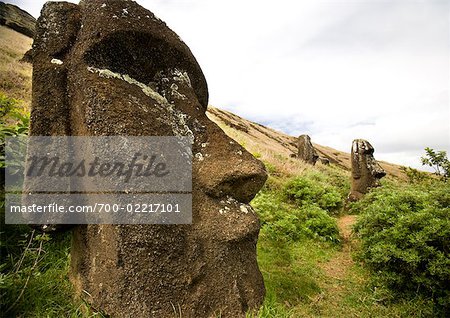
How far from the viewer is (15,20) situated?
39344mm

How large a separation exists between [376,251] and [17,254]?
16.1 ft

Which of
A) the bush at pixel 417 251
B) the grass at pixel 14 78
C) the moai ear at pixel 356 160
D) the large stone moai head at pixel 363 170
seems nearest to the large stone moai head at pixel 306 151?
the moai ear at pixel 356 160

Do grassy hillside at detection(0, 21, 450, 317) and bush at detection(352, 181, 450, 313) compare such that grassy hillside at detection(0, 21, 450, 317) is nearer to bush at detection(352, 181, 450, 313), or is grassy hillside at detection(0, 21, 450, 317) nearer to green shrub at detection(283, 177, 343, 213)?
bush at detection(352, 181, 450, 313)

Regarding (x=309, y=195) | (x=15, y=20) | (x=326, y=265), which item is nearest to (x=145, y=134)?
(x=326, y=265)

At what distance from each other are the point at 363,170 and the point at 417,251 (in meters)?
9.22

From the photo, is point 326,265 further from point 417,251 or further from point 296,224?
point 417,251

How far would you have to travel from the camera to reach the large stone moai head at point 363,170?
13.1 metres

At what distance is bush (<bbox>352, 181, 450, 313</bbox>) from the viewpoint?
439 cm

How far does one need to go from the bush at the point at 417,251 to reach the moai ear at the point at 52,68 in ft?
15.1

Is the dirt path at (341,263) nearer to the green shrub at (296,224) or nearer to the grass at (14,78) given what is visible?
the green shrub at (296,224)


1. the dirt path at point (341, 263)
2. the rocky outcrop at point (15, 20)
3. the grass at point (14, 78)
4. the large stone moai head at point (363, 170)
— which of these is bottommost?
the dirt path at point (341, 263)

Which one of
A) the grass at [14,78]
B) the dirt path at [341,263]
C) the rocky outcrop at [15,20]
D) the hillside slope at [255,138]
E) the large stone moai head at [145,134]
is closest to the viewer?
the large stone moai head at [145,134]

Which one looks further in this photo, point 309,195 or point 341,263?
point 309,195

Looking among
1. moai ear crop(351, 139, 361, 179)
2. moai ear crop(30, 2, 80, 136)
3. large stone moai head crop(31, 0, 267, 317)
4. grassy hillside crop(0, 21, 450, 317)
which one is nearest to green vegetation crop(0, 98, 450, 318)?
grassy hillside crop(0, 21, 450, 317)
